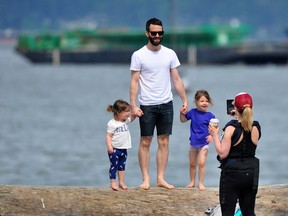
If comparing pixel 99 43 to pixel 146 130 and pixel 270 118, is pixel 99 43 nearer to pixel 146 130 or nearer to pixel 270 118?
pixel 270 118

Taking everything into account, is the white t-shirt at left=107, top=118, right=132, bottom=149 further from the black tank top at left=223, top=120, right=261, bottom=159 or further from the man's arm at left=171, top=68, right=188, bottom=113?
the black tank top at left=223, top=120, right=261, bottom=159

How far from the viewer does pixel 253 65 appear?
569 ft

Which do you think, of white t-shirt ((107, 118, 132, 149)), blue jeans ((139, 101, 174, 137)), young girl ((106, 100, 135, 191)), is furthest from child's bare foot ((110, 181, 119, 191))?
blue jeans ((139, 101, 174, 137))

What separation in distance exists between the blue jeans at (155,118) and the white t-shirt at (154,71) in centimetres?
6

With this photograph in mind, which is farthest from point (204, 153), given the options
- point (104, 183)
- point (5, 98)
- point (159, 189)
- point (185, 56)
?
point (185, 56)

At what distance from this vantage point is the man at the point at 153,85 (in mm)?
13625

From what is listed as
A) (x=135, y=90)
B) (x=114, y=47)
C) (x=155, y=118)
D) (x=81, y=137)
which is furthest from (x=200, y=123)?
(x=114, y=47)

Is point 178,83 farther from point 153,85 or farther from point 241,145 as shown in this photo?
point 241,145

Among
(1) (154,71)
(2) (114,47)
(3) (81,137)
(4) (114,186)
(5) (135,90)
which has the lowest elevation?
(3) (81,137)

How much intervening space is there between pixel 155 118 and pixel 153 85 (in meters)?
0.38

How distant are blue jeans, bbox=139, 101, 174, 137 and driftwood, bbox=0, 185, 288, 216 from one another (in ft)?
2.28

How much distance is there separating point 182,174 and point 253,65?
139 metres

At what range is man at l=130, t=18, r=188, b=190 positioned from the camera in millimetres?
13625

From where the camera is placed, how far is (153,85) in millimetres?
13734
